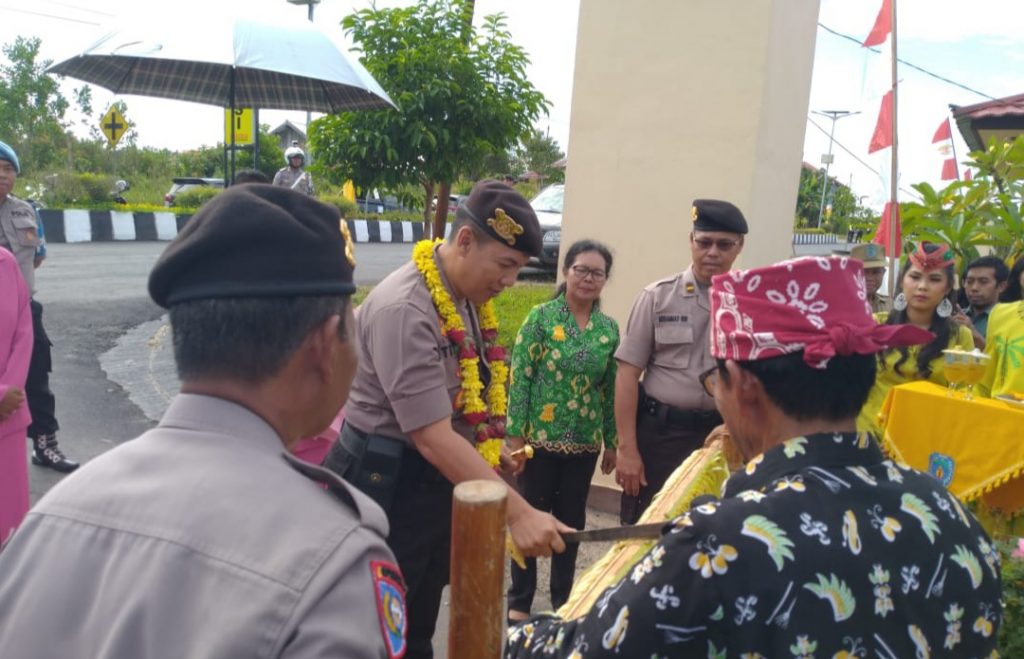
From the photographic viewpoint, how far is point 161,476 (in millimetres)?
1083

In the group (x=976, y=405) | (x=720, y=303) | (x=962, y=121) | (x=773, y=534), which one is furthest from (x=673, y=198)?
(x=962, y=121)

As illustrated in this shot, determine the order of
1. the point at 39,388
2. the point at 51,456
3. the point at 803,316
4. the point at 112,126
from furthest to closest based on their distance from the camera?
the point at 112,126 → the point at 51,456 → the point at 39,388 → the point at 803,316

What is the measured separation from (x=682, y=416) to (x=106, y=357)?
675 cm

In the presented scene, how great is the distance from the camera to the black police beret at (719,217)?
12.4 feet

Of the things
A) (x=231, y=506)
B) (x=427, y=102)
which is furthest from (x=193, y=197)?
(x=231, y=506)

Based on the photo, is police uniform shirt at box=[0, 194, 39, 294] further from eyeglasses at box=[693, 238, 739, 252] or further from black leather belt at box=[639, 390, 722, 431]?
eyeglasses at box=[693, 238, 739, 252]

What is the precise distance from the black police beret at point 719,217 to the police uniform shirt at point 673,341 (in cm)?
26

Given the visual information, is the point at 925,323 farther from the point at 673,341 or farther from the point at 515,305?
the point at 515,305

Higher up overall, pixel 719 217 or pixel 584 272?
pixel 719 217

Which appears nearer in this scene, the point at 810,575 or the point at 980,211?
the point at 810,575

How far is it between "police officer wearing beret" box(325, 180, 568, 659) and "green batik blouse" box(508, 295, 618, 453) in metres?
1.17

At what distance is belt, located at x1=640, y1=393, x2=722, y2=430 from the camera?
3822 millimetres

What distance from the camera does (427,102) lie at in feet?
22.9

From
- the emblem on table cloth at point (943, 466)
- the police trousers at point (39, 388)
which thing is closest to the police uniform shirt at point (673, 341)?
the emblem on table cloth at point (943, 466)
